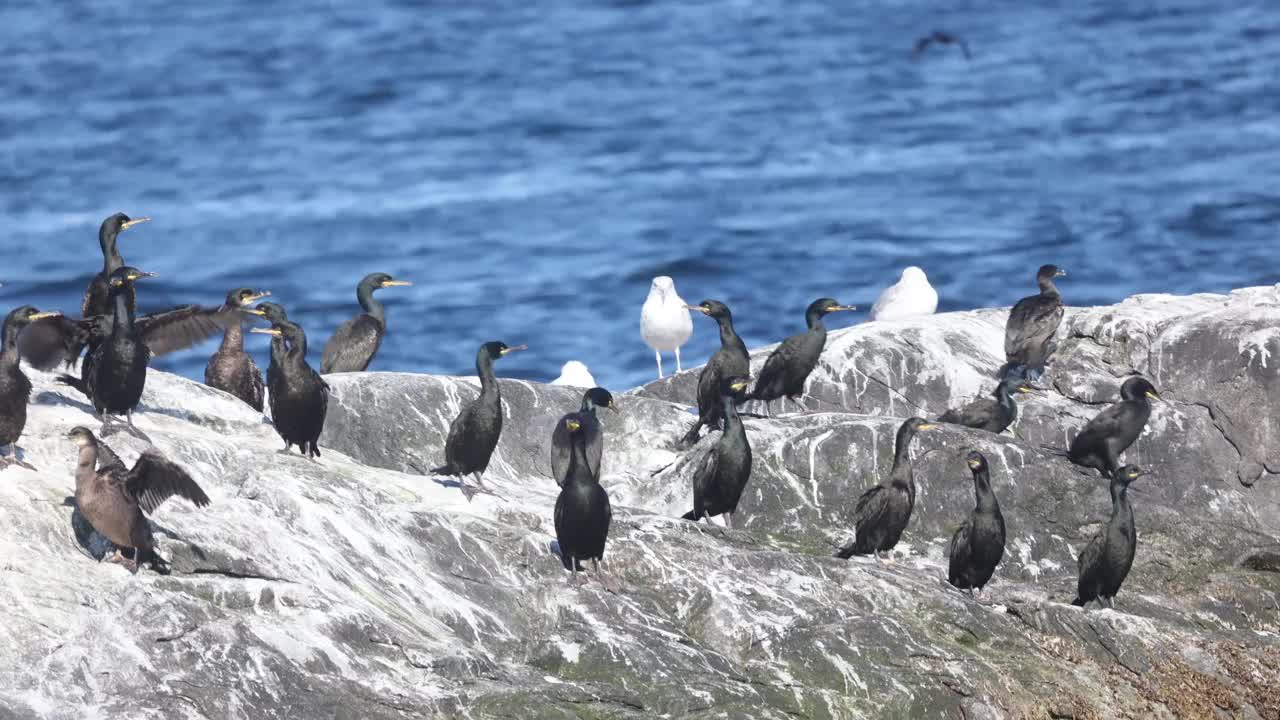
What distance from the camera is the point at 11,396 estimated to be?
38.0 ft

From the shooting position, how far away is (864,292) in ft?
121

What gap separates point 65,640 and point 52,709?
438 millimetres

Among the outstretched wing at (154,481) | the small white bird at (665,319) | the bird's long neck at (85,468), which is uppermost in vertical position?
the bird's long neck at (85,468)

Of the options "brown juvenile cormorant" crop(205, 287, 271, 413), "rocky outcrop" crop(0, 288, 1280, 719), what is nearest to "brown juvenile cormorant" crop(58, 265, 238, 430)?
"rocky outcrop" crop(0, 288, 1280, 719)

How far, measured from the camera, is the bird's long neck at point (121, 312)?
1299 cm

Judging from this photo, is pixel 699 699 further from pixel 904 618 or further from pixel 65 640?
pixel 65 640

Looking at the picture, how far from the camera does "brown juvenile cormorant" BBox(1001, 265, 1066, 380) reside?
1622 cm

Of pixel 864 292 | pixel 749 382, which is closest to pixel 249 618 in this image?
pixel 749 382

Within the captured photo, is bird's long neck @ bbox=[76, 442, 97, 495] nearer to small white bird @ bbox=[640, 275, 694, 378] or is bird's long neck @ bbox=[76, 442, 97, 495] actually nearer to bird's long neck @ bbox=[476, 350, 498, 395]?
bird's long neck @ bbox=[476, 350, 498, 395]

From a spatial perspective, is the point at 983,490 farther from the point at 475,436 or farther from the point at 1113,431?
the point at 475,436

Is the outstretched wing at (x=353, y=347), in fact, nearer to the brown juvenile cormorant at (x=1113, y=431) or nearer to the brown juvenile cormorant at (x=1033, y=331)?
the brown juvenile cormorant at (x=1033, y=331)

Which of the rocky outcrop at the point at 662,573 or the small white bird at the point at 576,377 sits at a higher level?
the rocky outcrop at the point at 662,573

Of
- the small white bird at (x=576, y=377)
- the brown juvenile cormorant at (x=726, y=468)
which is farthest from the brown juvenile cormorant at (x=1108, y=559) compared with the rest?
the small white bird at (x=576, y=377)

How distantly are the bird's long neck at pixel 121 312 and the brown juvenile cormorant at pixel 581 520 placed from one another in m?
3.02
